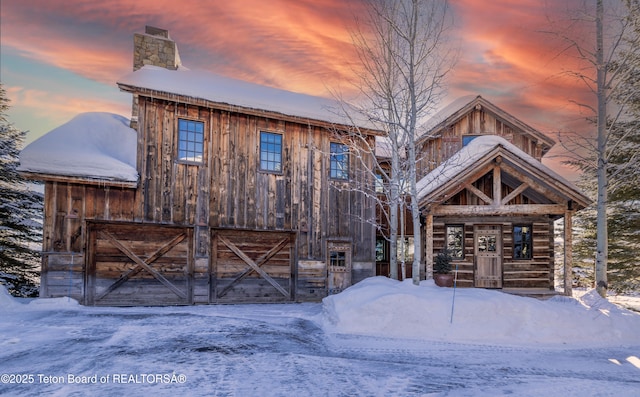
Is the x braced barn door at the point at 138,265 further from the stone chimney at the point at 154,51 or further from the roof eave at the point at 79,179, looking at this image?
the stone chimney at the point at 154,51

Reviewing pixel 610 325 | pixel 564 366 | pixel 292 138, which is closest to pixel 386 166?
pixel 292 138

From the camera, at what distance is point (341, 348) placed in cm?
759

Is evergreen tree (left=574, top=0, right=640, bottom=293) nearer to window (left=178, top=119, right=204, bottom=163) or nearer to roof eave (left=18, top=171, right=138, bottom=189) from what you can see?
window (left=178, top=119, right=204, bottom=163)

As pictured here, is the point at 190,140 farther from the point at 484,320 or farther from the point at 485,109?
the point at 485,109

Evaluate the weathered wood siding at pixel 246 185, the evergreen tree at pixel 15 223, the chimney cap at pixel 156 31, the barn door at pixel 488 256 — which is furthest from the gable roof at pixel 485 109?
the evergreen tree at pixel 15 223

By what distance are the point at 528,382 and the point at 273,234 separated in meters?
9.87

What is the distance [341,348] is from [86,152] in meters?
9.52

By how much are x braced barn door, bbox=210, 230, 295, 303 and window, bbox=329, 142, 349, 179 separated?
9.71ft

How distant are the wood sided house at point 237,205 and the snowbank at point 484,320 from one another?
182 inches

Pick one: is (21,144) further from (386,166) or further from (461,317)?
(461,317)

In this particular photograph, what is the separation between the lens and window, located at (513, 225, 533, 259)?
16188 millimetres

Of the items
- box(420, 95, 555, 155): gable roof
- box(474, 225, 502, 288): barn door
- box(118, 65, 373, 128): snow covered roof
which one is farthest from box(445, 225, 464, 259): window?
box(118, 65, 373, 128): snow covered roof

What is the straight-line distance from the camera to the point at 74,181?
1151 centimetres

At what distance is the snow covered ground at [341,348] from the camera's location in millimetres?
5410
